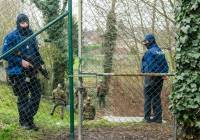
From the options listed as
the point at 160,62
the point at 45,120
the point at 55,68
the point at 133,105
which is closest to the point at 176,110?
the point at 160,62

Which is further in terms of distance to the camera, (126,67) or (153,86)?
(126,67)

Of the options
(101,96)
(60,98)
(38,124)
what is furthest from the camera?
(60,98)

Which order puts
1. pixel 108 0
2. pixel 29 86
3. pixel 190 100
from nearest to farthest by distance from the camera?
pixel 190 100, pixel 29 86, pixel 108 0

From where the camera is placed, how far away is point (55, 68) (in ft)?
43.6

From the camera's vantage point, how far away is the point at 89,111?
923cm

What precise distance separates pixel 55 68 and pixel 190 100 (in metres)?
7.41

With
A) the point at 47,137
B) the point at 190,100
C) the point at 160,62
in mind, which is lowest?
the point at 47,137

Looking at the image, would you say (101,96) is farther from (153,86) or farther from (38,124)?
(38,124)

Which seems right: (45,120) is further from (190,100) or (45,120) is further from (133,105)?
(190,100)

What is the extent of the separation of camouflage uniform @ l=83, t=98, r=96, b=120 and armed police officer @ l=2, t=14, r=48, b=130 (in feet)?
3.51

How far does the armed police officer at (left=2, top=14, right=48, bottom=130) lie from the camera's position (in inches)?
305

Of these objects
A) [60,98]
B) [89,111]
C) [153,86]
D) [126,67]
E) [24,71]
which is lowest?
[89,111]

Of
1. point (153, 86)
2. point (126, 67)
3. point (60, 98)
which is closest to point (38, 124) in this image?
point (153, 86)

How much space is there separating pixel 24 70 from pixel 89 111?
1.87 metres
